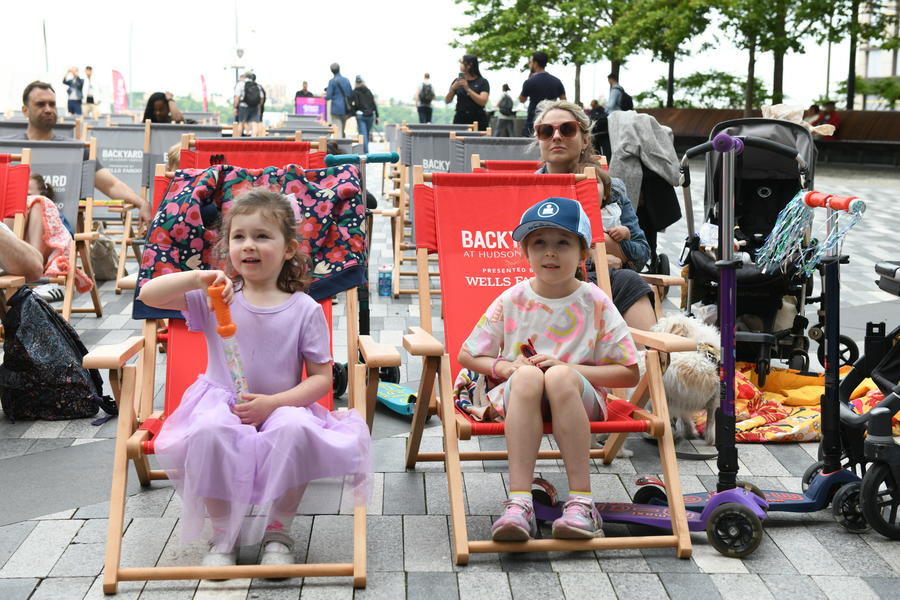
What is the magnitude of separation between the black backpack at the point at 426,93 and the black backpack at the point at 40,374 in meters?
19.5

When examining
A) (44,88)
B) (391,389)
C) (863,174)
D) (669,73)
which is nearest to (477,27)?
(669,73)

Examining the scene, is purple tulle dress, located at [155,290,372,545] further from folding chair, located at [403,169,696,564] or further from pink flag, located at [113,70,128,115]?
pink flag, located at [113,70,128,115]

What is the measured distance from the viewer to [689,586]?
3242 millimetres

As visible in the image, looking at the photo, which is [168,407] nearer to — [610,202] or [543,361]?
[543,361]

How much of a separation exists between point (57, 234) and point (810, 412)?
15.2 feet

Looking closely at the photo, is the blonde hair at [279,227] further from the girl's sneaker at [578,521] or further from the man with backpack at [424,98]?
the man with backpack at [424,98]

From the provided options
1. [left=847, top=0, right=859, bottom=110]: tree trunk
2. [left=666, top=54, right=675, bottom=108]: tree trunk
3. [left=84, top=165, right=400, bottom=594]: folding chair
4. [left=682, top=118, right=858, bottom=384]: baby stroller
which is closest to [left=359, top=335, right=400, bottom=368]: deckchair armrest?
[left=84, top=165, right=400, bottom=594]: folding chair

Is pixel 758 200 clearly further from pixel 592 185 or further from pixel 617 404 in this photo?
pixel 617 404

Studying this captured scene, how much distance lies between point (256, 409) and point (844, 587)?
6.03 feet

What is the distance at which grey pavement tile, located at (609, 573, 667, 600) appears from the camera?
318cm

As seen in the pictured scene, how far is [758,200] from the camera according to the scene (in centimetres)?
609

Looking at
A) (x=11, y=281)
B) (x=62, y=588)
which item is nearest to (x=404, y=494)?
(x=62, y=588)

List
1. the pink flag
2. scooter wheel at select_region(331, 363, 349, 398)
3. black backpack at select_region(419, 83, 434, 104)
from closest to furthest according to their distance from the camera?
1. scooter wheel at select_region(331, 363, 349, 398)
2. black backpack at select_region(419, 83, 434, 104)
3. the pink flag

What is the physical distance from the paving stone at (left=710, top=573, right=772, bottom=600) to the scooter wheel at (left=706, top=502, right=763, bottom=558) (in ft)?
0.44
